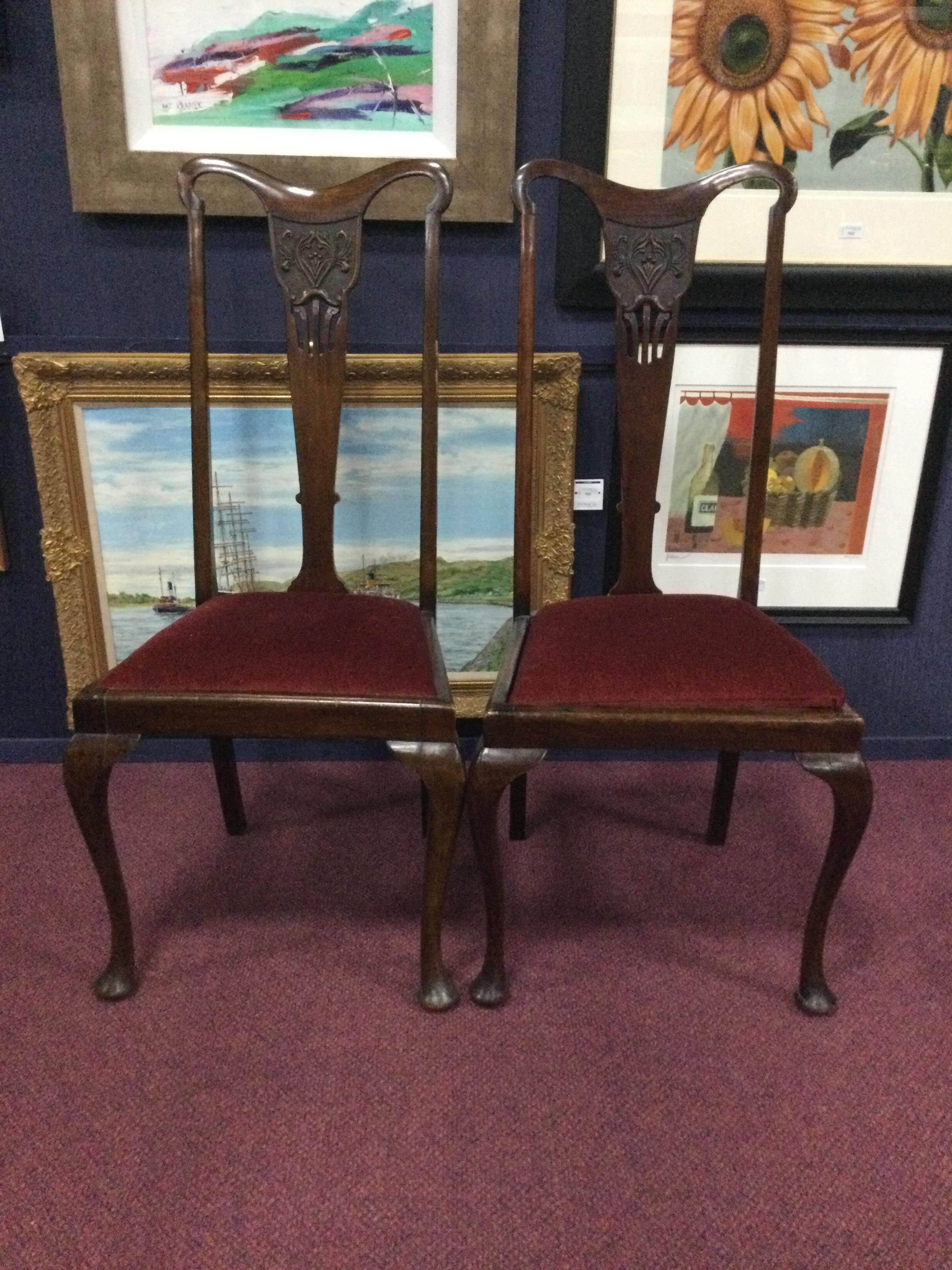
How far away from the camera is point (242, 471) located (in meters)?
1.84

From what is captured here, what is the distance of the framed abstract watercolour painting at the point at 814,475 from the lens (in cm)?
182

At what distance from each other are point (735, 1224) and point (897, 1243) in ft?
0.60

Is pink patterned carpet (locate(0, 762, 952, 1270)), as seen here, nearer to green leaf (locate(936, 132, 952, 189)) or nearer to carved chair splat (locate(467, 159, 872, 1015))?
carved chair splat (locate(467, 159, 872, 1015))

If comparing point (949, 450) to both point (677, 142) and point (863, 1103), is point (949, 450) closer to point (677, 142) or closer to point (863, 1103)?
point (677, 142)

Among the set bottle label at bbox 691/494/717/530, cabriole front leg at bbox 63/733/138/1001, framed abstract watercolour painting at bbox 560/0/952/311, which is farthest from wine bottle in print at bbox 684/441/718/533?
cabriole front leg at bbox 63/733/138/1001

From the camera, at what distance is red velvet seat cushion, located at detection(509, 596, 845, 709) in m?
1.23

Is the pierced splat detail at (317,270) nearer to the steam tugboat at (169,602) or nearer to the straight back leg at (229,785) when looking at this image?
the steam tugboat at (169,602)

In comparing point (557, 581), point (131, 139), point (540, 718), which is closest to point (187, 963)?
point (540, 718)

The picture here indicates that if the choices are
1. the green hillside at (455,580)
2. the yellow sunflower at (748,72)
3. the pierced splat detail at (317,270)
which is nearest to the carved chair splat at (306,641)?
the pierced splat detail at (317,270)

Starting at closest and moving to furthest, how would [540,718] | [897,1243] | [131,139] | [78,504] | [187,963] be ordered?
[897,1243] < [540,718] < [187,963] < [131,139] < [78,504]

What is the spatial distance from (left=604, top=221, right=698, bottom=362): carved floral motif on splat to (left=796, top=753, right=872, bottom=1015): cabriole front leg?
29.5 inches

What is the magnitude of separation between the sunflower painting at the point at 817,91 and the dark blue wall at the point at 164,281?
0.82 feet

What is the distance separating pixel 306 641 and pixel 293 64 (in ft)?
3.45

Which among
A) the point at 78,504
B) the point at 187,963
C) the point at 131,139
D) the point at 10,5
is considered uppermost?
the point at 10,5
